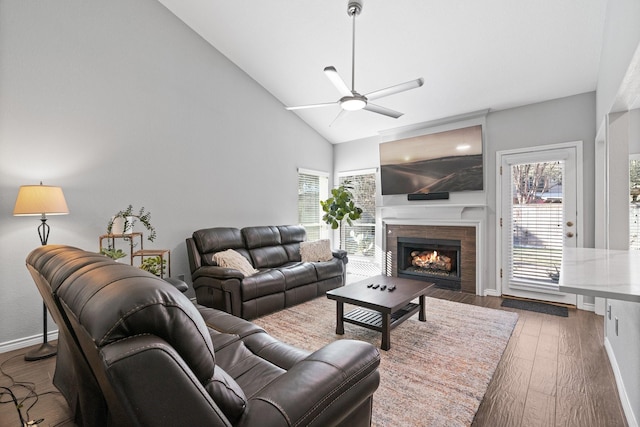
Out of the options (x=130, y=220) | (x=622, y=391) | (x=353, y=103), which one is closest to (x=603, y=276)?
(x=622, y=391)

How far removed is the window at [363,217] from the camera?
Result: 6.04 m

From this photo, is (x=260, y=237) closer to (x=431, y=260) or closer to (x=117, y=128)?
(x=117, y=128)

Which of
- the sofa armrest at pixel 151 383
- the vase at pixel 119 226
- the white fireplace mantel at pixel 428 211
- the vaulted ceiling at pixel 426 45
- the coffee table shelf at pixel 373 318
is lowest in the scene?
the coffee table shelf at pixel 373 318

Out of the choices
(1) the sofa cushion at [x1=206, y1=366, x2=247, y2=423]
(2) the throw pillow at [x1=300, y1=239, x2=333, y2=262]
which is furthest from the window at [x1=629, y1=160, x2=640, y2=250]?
(1) the sofa cushion at [x1=206, y1=366, x2=247, y2=423]

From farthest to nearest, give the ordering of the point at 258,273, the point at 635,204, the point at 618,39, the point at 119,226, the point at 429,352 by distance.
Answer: the point at 258,273 → the point at 635,204 → the point at 119,226 → the point at 429,352 → the point at 618,39

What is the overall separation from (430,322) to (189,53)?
4.62 meters

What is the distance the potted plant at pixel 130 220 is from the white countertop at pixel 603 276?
12.0 ft

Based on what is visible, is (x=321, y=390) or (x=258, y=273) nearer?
(x=321, y=390)

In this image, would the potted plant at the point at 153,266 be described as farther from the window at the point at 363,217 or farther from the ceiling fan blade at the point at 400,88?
the window at the point at 363,217

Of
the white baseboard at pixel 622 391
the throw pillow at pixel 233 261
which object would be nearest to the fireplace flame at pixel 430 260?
the white baseboard at pixel 622 391

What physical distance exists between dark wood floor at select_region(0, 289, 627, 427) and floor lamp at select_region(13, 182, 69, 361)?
0.35ft

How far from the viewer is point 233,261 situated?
379cm

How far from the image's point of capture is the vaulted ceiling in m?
3.04

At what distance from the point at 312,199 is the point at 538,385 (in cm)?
465
